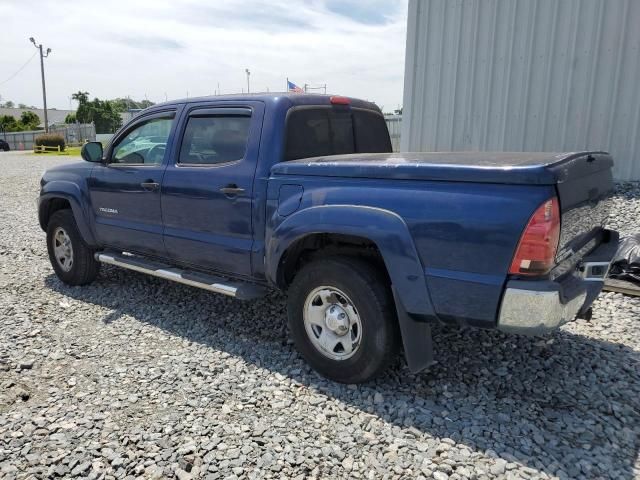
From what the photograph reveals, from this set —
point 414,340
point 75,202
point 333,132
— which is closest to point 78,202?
point 75,202

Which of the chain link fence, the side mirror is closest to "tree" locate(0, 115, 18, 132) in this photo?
the chain link fence

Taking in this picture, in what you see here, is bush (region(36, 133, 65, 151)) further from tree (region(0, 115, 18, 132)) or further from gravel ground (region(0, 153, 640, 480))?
gravel ground (region(0, 153, 640, 480))

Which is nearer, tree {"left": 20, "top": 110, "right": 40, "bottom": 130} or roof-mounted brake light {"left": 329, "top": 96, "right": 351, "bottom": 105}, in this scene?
roof-mounted brake light {"left": 329, "top": 96, "right": 351, "bottom": 105}

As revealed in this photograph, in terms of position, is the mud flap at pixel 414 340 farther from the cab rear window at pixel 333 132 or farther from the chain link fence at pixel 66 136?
the chain link fence at pixel 66 136

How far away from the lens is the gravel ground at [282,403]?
2.63 m

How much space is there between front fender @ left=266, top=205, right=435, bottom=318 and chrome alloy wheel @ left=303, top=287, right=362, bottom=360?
1.37ft

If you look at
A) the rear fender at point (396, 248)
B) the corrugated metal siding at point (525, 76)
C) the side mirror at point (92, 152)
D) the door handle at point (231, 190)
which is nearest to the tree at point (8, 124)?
the corrugated metal siding at point (525, 76)

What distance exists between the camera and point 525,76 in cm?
786

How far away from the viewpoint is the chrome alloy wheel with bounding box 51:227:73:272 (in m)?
5.50

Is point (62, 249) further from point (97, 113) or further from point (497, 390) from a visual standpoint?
point (97, 113)

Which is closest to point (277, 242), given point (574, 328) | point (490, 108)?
point (574, 328)

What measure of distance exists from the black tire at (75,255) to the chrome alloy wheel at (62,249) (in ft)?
0.08

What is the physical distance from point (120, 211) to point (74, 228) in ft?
2.94

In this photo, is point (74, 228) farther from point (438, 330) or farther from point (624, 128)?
point (624, 128)
